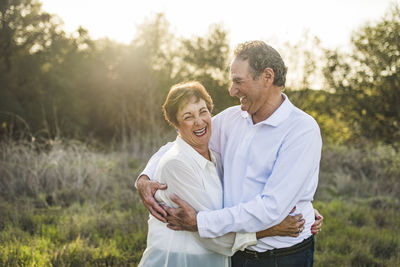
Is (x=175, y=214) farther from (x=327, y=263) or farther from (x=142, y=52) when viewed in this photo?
(x=142, y=52)

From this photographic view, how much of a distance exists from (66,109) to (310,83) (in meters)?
11.0

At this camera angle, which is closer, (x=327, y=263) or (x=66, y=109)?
(x=327, y=263)

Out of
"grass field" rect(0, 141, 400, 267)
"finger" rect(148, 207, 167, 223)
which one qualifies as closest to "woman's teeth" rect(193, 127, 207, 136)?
"finger" rect(148, 207, 167, 223)

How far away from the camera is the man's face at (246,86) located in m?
2.46

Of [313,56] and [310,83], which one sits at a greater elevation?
[313,56]

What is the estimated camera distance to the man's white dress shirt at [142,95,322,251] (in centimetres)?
210

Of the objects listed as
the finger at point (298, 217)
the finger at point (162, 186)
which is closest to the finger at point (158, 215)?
the finger at point (162, 186)

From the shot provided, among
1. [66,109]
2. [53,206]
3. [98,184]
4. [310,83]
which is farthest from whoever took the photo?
[66,109]

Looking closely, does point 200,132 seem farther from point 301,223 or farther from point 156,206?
point 301,223

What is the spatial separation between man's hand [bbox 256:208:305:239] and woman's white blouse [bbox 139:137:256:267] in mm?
87

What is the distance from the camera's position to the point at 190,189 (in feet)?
7.32

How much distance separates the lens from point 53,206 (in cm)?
600

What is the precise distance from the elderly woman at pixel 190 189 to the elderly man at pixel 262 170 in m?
0.09

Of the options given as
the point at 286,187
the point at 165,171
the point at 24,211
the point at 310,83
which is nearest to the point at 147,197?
the point at 165,171
